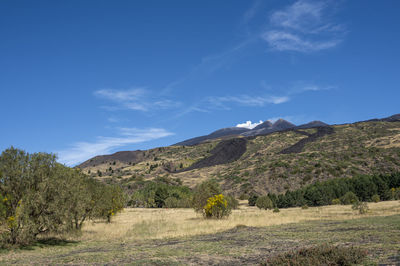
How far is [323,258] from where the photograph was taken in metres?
10.0

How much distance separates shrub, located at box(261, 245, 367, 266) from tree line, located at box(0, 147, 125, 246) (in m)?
14.6

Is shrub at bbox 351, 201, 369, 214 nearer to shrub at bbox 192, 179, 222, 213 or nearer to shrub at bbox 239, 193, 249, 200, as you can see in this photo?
shrub at bbox 192, 179, 222, 213

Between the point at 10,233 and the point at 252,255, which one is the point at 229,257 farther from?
the point at 10,233

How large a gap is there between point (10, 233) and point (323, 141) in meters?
118

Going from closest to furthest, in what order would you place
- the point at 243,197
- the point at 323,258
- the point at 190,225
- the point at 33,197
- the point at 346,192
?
the point at 323,258 → the point at 33,197 → the point at 190,225 → the point at 346,192 → the point at 243,197

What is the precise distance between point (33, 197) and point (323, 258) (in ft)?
55.3

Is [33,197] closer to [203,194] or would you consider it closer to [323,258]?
[323,258]

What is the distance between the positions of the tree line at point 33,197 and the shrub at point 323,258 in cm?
1458

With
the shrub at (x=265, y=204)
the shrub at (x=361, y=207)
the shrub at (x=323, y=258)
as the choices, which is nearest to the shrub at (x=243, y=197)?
the shrub at (x=265, y=204)

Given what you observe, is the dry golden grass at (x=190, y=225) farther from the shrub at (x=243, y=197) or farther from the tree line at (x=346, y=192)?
the shrub at (x=243, y=197)

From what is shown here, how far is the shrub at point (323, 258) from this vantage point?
9844 mm

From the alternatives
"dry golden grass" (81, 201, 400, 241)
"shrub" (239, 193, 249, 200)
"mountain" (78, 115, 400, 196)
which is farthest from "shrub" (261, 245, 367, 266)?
"mountain" (78, 115, 400, 196)

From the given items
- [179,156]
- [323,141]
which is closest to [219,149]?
[179,156]

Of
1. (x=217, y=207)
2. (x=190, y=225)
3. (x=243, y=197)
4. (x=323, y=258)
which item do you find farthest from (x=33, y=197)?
(x=243, y=197)
